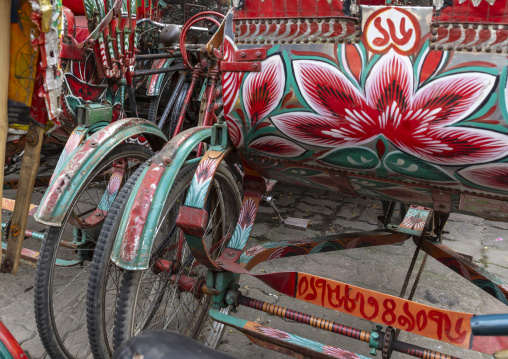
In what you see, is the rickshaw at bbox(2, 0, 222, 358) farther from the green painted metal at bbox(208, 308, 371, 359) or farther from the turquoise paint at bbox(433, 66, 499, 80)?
the turquoise paint at bbox(433, 66, 499, 80)

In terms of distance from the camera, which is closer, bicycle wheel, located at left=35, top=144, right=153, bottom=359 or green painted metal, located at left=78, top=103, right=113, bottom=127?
bicycle wheel, located at left=35, top=144, right=153, bottom=359

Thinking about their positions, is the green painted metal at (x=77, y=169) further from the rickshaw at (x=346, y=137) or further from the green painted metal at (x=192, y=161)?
the green painted metal at (x=192, y=161)

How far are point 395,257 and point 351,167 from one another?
1884 millimetres

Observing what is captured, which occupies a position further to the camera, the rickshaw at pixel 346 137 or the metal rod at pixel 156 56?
the metal rod at pixel 156 56

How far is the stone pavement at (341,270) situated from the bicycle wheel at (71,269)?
15 cm

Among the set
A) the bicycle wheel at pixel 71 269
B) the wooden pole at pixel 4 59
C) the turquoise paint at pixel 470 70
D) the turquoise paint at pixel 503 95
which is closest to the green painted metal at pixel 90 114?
the bicycle wheel at pixel 71 269

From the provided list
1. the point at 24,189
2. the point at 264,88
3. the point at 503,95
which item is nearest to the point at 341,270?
the point at 264,88

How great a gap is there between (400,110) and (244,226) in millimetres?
809

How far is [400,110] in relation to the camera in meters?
1.33

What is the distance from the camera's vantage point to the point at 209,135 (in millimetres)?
1826

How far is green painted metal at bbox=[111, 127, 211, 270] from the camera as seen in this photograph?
146cm

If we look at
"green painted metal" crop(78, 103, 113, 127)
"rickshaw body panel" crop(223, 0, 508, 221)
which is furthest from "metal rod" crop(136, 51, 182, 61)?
"rickshaw body panel" crop(223, 0, 508, 221)

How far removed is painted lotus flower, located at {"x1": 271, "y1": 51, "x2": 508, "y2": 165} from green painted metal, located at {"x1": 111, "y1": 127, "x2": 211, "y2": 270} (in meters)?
0.44

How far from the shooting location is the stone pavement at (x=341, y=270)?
2.24 m
